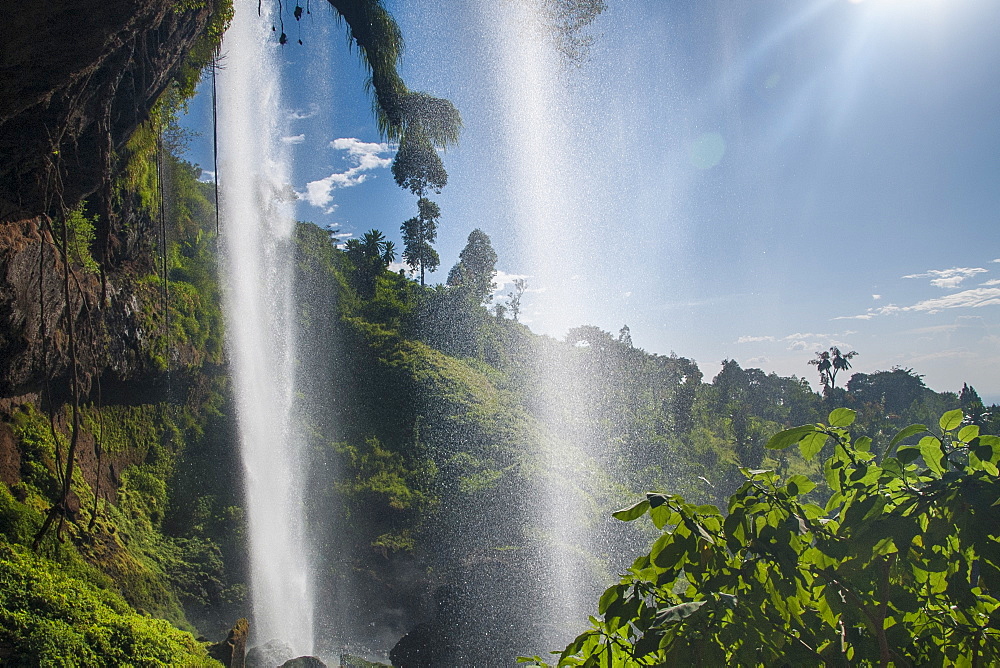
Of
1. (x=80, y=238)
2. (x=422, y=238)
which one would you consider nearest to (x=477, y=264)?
(x=422, y=238)

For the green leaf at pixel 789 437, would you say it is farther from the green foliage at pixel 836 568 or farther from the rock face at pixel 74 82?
the rock face at pixel 74 82

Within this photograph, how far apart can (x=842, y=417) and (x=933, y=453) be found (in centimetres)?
17

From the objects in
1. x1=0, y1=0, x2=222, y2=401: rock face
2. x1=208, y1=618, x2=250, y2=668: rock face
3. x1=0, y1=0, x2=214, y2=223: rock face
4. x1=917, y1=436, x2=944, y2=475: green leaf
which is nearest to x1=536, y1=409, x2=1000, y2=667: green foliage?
x1=917, y1=436, x2=944, y2=475: green leaf

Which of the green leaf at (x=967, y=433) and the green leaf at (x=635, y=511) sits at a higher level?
the green leaf at (x=967, y=433)

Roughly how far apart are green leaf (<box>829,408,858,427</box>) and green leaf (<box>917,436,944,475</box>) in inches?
5.3

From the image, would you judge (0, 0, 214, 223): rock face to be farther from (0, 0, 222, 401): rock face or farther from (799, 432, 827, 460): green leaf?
(799, 432, 827, 460): green leaf

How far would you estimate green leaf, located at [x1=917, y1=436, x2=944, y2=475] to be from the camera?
113 cm

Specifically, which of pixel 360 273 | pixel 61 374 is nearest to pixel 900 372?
pixel 360 273

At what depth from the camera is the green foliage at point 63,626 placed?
12.0 ft

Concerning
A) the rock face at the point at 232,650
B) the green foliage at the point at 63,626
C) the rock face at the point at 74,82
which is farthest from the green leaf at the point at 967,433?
the rock face at the point at 232,650

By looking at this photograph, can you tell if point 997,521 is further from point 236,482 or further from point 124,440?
point 236,482

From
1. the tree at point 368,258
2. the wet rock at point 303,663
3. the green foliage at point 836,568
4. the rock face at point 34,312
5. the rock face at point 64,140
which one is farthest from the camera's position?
the tree at point 368,258

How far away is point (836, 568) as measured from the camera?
4.15 feet

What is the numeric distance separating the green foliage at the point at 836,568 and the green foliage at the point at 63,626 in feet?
14.0
